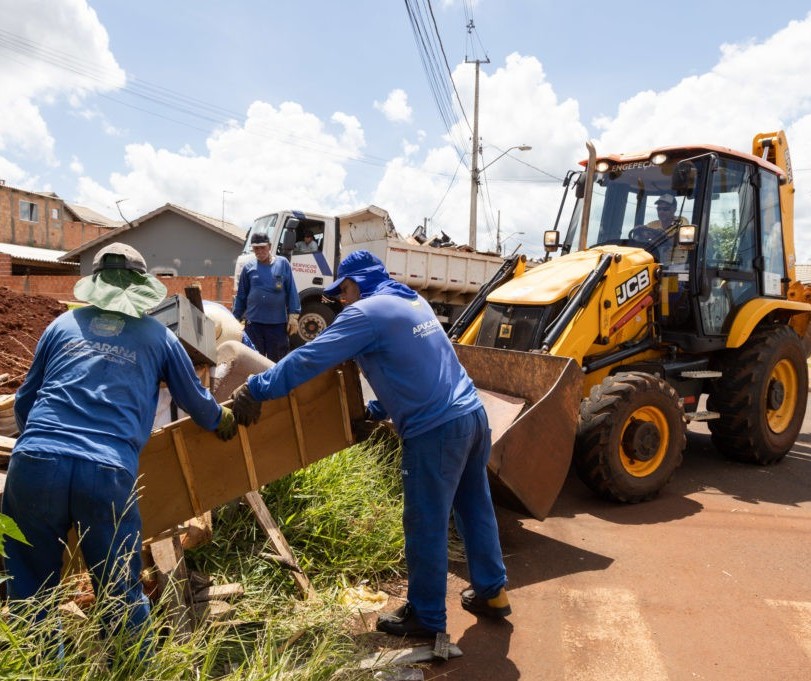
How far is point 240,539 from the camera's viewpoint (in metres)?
3.83

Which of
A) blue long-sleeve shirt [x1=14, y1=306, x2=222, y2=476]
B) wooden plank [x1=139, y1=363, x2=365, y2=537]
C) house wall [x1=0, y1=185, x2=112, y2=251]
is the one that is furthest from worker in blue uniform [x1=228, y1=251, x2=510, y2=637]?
house wall [x1=0, y1=185, x2=112, y2=251]

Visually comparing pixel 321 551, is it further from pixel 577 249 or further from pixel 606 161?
pixel 606 161

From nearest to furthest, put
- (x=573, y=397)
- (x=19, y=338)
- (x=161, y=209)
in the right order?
1. (x=573, y=397)
2. (x=19, y=338)
3. (x=161, y=209)

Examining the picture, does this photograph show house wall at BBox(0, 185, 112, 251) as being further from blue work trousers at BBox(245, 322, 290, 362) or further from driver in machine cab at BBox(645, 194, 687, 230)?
driver in machine cab at BBox(645, 194, 687, 230)

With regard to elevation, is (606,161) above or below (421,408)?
above

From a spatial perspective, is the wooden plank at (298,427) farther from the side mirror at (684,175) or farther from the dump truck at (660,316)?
the side mirror at (684,175)

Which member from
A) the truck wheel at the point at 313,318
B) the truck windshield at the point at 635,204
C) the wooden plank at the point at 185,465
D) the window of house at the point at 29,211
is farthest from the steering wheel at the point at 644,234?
the window of house at the point at 29,211

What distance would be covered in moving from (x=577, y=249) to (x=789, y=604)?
3.76 metres

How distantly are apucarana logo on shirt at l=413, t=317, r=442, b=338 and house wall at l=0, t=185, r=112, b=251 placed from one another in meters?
34.7

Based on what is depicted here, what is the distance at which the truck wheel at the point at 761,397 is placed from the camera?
19.8 feet

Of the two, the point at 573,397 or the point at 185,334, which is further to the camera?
the point at 573,397

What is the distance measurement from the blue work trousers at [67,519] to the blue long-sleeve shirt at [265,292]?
4595mm

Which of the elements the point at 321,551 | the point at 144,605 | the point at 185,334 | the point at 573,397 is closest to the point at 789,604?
the point at 573,397

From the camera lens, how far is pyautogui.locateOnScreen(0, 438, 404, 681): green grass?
213 centimetres
